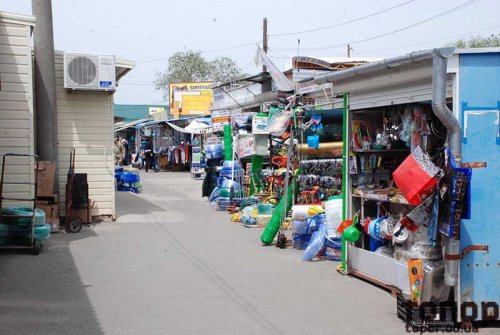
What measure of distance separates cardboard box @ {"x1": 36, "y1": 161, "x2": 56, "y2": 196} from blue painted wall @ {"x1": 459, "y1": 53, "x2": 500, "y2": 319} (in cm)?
855

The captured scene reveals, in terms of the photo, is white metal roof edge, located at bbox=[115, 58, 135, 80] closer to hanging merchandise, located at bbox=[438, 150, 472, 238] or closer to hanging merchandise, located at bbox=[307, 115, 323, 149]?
hanging merchandise, located at bbox=[307, 115, 323, 149]

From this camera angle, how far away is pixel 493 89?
578 cm

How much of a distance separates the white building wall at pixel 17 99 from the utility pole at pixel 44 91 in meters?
1.02

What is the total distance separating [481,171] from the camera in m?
5.79

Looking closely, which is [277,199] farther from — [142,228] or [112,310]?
[112,310]

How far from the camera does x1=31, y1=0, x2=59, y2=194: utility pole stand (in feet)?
39.2

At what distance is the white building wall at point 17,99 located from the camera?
10.8 meters

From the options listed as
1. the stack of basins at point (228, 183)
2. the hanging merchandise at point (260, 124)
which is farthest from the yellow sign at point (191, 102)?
the hanging merchandise at point (260, 124)

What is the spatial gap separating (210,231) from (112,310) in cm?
603

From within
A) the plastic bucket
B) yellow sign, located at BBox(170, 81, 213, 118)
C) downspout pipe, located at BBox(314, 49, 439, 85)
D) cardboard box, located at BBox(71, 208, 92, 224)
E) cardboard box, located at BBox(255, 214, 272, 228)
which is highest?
yellow sign, located at BBox(170, 81, 213, 118)

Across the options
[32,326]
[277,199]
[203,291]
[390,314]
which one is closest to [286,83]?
[277,199]

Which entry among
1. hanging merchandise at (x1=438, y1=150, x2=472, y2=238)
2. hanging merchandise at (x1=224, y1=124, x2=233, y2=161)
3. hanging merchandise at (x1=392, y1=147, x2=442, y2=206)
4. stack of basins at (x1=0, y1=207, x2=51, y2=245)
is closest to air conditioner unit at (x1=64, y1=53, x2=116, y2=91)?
stack of basins at (x1=0, y1=207, x2=51, y2=245)

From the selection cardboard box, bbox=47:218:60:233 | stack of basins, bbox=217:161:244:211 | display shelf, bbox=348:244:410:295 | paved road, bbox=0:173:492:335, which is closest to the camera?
paved road, bbox=0:173:492:335

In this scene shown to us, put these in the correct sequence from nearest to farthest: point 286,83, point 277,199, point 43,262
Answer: point 43,262
point 286,83
point 277,199
